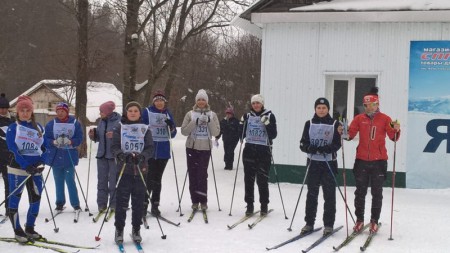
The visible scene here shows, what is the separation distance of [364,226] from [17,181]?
4.73 meters

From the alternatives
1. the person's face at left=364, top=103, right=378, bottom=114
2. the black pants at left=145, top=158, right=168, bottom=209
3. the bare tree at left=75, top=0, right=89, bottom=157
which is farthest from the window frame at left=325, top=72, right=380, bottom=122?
the bare tree at left=75, top=0, right=89, bottom=157

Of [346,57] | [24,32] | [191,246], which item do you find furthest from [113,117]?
[24,32]

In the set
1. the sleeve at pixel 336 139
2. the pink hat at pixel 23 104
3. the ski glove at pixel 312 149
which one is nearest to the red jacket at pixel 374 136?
the sleeve at pixel 336 139

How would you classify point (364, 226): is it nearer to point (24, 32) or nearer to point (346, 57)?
point (346, 57)

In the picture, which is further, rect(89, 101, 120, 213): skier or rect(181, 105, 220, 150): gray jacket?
rect(181, 105, 220, 150): gray jacket

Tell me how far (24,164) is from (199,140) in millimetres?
2644

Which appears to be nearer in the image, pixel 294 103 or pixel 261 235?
pixel 261 235

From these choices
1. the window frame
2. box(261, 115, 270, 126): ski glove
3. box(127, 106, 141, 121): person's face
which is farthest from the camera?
the window frame

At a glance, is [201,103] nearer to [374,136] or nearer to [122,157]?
[122,157]

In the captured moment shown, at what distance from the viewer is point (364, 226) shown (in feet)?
21.3

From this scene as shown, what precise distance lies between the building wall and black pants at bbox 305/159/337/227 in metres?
3.86

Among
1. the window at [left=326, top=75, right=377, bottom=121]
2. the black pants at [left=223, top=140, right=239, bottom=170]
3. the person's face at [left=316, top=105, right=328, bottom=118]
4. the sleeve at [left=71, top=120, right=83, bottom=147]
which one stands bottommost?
the black pants at [left=223, top=140, right=239, bottom=170]

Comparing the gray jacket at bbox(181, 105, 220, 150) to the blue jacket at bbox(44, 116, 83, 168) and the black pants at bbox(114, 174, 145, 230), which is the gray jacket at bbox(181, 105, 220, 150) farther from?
the black pants at bbox(114, 174, 145, 230)

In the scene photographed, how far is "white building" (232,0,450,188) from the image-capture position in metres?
9.45
